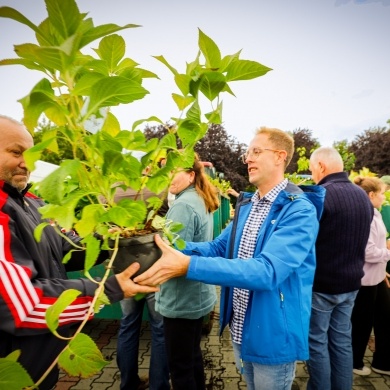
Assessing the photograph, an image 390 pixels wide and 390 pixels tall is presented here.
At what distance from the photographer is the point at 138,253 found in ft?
3.35

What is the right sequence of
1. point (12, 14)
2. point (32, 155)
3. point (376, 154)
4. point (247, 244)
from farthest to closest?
point (376, 154) < point (247, 244) < point (32, 155) < point (12, 14)

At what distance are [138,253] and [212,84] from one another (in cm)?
66

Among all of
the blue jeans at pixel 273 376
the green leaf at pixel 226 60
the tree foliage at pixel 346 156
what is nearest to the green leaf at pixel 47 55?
the green leaf at pixel 226 60

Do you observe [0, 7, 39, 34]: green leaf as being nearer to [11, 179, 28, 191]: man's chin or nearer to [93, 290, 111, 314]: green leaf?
[93, 290, 111, 314]: green leaf

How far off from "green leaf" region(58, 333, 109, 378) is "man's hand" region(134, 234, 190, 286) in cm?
33

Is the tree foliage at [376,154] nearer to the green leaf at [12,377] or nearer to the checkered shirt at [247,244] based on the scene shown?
the checkered shirt at [247,244]

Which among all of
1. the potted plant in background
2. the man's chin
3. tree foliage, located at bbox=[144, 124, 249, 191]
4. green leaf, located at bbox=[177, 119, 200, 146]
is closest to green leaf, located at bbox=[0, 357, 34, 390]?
the potted plant in background

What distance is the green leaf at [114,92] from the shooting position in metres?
0.75

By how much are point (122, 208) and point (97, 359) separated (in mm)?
444

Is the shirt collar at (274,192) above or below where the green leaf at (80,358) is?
above

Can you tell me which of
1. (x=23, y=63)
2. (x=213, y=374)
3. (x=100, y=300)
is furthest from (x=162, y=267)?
(x=213, y=374)

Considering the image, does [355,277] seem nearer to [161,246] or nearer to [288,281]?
[288,281]

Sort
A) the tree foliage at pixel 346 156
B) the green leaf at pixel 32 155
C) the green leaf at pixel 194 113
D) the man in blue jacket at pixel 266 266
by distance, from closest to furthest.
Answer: the green leaf at pixel 32 155 < the green leaf at pixel 194 113 < the man in blue jacket at pixel 266 266 < the tree foliage at pixel 346 156

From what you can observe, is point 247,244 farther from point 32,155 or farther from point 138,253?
point 32,155
